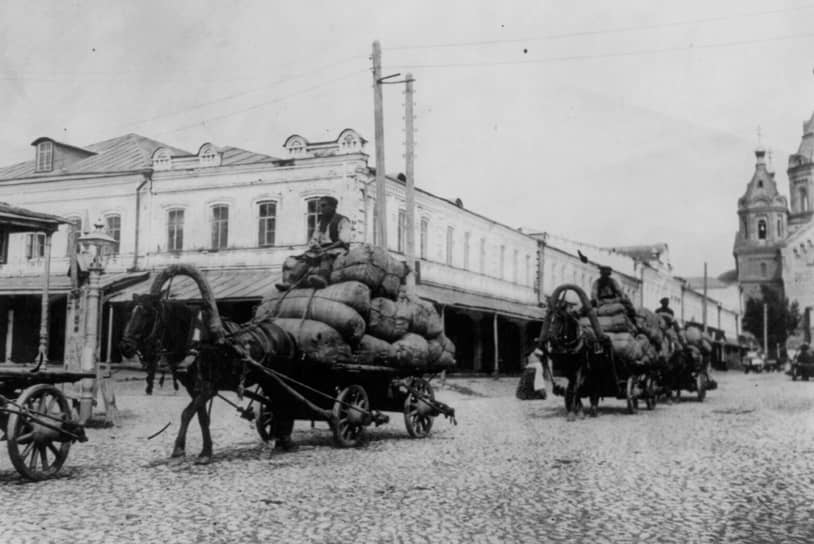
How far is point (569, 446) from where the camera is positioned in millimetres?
10695

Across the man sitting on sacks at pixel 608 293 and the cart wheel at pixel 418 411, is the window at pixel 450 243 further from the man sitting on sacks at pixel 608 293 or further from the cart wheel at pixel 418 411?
the cart wheel at pixel 418 411

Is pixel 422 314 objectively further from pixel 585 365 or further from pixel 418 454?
pixel 585 365

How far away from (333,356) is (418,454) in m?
1.51

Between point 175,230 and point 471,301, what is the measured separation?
9963 mm

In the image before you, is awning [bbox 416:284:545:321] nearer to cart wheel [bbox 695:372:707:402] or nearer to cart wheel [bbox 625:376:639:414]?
cart wheel [bbox 695:372:707:402]

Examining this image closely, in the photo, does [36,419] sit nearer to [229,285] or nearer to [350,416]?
[350,416]

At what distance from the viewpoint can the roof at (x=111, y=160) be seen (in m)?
28.5

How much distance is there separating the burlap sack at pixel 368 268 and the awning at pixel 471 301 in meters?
13.7

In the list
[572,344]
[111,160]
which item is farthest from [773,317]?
[572,344]

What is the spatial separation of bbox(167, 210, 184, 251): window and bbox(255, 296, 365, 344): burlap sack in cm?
1727

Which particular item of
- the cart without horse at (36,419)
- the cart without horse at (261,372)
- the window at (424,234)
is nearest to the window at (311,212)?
the window at (424,234)

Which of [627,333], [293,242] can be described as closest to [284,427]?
[627,333]

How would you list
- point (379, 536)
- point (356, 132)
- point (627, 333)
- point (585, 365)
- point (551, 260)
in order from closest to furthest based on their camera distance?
point (379, 536), point (585, 365), point (627, 333), point (356, 132), point (551, 260)

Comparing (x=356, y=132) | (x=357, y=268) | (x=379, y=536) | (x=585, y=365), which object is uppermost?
(x=356, y=132)
